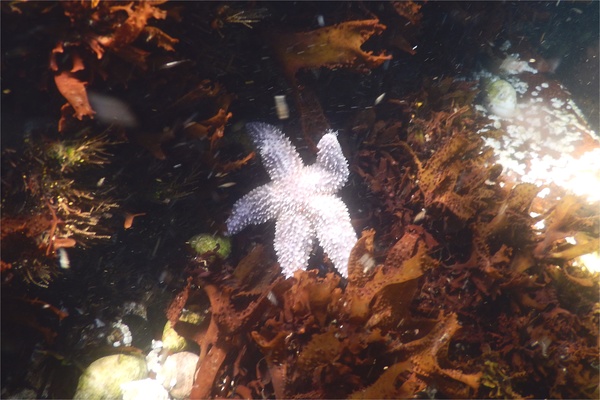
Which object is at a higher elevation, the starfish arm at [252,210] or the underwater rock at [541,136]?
the starfish arm at [252,210]

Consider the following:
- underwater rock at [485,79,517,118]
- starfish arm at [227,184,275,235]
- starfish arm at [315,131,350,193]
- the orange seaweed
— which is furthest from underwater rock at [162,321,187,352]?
underwater rock at [485,79,517,118]

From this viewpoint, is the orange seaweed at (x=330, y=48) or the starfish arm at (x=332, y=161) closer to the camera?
the orange seaweed at (x=330, y=48)

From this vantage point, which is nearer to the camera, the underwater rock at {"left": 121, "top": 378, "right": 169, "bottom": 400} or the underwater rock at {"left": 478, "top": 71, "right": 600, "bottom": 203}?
the underwater rock at {"left": 121, "top": 378, "right": 169, "bottom": 400}

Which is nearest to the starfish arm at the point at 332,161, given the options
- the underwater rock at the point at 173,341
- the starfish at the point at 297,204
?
the starfish at the point at 297,204

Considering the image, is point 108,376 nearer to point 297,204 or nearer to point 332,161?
point 297,204

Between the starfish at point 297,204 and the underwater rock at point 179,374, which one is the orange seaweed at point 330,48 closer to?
the starfish at point 297,204

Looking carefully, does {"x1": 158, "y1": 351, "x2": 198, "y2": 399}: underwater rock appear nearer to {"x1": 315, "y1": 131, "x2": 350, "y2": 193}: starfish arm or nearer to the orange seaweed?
{"x1": 315, "y1": 131, "x2": 350, "y2": 193}: starfish arm
